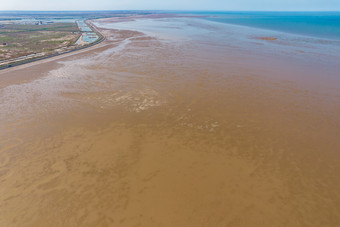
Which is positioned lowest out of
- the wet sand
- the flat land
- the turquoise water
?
the wet sand

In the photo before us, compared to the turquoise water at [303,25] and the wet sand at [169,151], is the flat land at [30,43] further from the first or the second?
the turquoise water at [303,25]

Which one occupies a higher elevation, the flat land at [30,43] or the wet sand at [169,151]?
the flat land at [30,43]

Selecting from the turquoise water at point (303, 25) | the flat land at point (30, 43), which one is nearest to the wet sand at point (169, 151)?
the flat land at point (30, 43)

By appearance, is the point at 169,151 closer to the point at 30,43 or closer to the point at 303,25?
the point at 30,43

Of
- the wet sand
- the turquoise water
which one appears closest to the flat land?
the wet sand

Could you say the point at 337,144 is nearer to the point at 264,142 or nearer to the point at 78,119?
the point at 264,142

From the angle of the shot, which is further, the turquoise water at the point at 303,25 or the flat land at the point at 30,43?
the turquoise water at the point at 303,25

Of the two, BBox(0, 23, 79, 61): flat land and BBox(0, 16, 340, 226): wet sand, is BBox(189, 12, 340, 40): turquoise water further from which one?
BBox(0, 23, 79, 61): flat land

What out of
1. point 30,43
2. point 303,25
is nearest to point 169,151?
point 30,43

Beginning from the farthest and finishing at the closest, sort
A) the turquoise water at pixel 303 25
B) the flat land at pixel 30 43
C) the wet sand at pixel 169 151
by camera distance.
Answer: the turquoise water at pixel 303 25 < the flat land at pixel 30 43 < the wet sand at pixel 169 151
